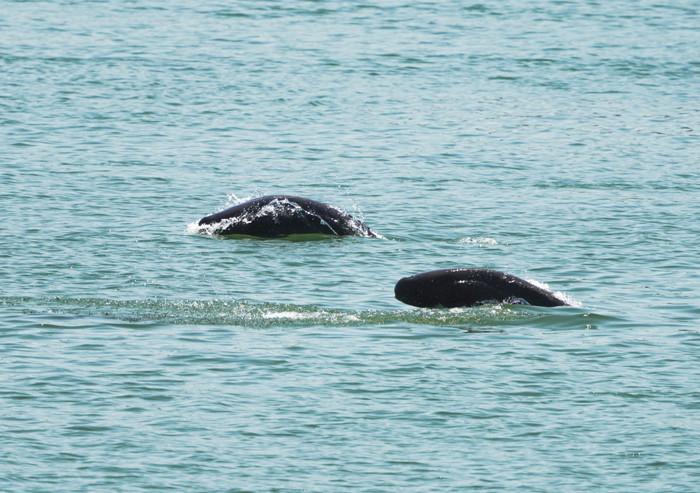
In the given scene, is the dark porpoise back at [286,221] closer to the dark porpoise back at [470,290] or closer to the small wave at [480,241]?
the small wave at [480,241]

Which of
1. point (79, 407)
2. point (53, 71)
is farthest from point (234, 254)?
point (53, 71)

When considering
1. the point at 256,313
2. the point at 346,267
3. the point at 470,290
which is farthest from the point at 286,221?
the point at 470,290

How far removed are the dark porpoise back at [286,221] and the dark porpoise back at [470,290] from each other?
466cm

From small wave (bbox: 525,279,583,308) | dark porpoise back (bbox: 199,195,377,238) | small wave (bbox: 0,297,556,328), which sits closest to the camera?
small wave (bbox: 0,297,556,328)

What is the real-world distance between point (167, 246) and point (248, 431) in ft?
27.6

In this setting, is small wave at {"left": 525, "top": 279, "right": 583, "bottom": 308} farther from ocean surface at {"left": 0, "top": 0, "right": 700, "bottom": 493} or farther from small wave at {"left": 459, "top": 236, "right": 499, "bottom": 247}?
small wave at {"left": 459, "top": 236, "right": 499, "bottom": 247}

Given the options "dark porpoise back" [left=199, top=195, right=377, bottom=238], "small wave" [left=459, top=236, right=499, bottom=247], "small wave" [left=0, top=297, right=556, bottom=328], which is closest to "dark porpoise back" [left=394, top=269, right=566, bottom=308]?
"small wave" [left=0, top=297, right=556, bottom=328]

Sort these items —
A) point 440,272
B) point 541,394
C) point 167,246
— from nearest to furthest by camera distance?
point 541,394 < point 440,272 < point 167,246

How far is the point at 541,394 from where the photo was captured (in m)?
18.5

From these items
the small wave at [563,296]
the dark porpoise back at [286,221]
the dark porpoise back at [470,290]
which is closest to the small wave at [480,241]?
the dark porpoise back at [286,221]

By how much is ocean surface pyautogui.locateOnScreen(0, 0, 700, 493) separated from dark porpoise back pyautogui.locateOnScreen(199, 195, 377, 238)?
371mm

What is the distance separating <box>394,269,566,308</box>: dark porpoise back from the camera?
70.7 ft

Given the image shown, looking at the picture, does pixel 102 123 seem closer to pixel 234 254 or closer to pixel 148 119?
pixel 148 119

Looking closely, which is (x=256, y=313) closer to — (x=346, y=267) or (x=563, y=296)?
(x=346, y=267)
